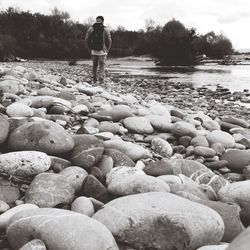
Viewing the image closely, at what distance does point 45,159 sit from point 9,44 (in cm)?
3199

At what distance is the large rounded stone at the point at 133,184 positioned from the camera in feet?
7.93

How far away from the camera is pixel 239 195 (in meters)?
2.50

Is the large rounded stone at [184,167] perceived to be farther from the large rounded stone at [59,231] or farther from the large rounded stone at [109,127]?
the large rounded stone at [59,231]

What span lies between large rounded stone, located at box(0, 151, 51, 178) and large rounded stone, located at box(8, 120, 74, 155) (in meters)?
0.21

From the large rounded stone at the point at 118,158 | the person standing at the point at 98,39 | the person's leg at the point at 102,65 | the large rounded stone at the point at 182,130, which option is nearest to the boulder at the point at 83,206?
the large rounded stone at the point at 118,158

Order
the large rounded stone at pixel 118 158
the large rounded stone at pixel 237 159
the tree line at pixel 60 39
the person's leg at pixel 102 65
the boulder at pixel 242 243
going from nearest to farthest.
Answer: the boulder at pixel 242 243 < the large rounded stone at pixel 118 158 < the large rounded stone at pixel 237 159 < the person's leg at pixel 102 65 < the tree line at pixel 60 39

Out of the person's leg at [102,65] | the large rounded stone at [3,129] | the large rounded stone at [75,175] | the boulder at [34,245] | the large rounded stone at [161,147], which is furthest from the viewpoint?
the person's leg at [102,65]

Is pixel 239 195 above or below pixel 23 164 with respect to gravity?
below

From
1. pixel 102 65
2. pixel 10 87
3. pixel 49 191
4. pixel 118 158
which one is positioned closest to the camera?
pixel 49 191

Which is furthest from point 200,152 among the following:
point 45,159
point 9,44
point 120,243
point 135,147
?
point 9,44

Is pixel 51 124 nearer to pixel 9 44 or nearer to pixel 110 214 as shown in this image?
pixel 110 214

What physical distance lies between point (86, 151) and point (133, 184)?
1.88 feet

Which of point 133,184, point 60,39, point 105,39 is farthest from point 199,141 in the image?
point 60,39

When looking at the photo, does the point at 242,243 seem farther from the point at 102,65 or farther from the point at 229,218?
the point at 102,65
